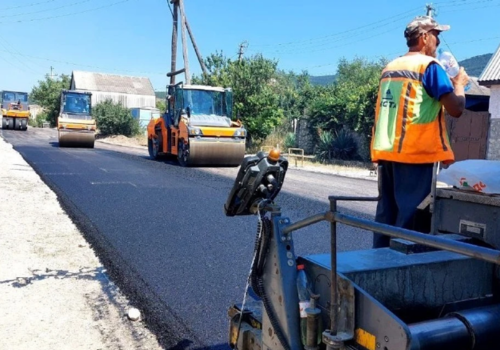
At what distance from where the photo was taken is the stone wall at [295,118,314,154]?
2262 centimetres

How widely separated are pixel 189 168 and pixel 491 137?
8.66 m

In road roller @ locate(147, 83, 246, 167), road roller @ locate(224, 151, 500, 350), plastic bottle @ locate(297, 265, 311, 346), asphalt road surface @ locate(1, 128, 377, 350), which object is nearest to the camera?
road roller @ locate(224, 151, 500, 350)

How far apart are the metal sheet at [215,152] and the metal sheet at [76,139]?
8.37 metres

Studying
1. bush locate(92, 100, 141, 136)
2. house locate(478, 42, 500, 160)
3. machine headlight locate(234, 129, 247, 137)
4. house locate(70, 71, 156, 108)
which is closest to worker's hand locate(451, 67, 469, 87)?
machine headlight locate(234, 129, 247, 137)

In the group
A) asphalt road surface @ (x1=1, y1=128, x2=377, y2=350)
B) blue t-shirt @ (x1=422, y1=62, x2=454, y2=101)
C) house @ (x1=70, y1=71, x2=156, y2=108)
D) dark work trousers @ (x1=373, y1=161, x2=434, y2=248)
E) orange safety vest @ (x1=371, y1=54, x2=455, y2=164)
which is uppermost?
house @ (x1=70, y1=71, x2=156, y2=108)

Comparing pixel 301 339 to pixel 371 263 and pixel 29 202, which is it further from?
pixel 29 202

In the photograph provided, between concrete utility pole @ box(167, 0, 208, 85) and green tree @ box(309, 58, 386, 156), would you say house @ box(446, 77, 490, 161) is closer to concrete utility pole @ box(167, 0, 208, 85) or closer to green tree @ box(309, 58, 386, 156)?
green tree @ box(309, 58, 386, 156)

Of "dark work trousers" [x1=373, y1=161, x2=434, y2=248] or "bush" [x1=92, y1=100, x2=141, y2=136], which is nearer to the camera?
"dark work trousers" [x1=373, y1=161, x2=434, y2=248]

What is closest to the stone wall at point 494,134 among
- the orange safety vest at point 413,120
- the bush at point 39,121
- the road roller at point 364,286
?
the orange safety vest at point 413,120

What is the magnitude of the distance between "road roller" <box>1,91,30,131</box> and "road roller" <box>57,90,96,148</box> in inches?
642

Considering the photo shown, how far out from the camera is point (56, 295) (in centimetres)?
388

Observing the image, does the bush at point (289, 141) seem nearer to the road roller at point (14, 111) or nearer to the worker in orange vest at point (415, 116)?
the worker in orange vest at point (415, 116)

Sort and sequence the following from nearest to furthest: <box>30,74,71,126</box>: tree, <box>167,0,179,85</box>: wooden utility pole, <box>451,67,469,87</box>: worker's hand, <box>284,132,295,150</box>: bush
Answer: <box>451,67,469,87</box>: worker's hand
<box>284,132,295,150</box>: bush
<box>167,0,179,85</box>: wooden utility pole
<box>30,74,71,126</box>: tree

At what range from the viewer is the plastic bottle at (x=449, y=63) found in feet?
8.82
